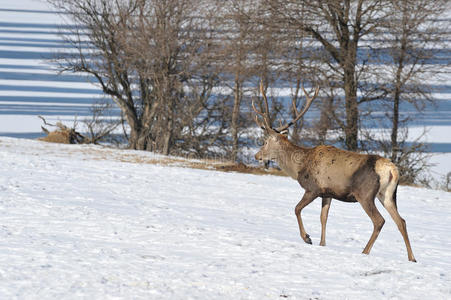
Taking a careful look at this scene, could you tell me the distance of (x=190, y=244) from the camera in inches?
324

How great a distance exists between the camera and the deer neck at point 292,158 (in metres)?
9.37

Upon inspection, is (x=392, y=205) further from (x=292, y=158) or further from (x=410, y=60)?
(x=410, y=60)

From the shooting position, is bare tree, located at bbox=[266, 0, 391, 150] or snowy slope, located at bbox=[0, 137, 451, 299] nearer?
snowy slope, located at bbox=[0, 137, 451, 299]

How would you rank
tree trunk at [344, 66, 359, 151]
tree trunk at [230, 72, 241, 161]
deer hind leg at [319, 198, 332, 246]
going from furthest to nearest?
tree trunk at [230, 72, 241, 161] → tree trunk at [344, 66, 359, 151] → deer hind leg at [319, 198, 332, 246]

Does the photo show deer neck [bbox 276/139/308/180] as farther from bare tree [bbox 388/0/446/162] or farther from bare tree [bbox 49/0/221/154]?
bare tree [bbox 49/0/221/154]

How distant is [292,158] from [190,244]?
1.97 meters

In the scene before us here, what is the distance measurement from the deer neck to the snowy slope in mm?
850

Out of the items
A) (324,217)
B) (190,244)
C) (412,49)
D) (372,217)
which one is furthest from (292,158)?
(412,49)

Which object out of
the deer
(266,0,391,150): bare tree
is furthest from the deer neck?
(266,0,391,150): bare tree

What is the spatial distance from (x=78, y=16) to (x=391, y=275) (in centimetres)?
2504

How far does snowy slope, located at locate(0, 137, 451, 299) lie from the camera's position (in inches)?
255

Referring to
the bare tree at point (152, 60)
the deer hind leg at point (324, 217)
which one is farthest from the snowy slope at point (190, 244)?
the bare tree at point (152, 60)

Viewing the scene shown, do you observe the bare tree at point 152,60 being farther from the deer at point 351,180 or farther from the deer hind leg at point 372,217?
the deer hind leg at point 372,217

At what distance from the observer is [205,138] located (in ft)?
102
